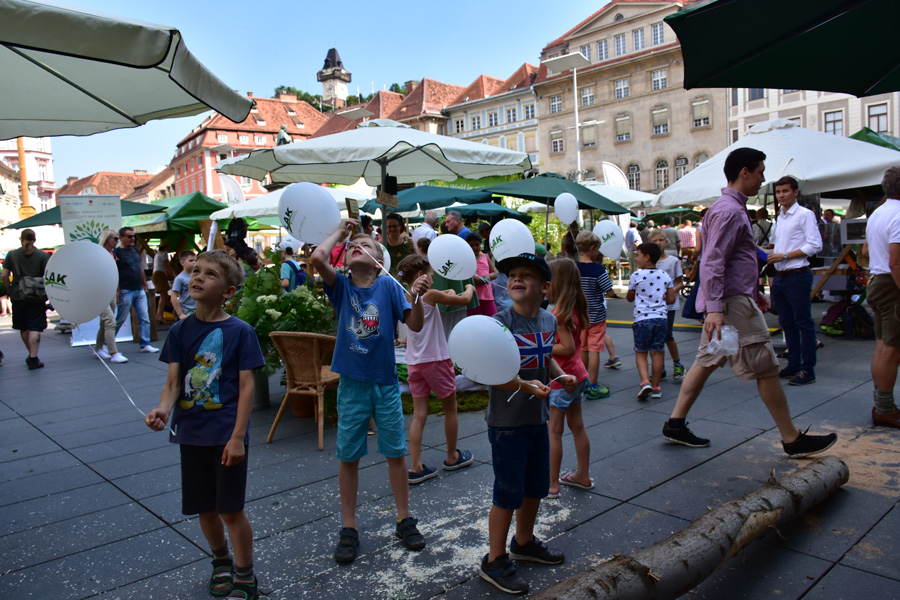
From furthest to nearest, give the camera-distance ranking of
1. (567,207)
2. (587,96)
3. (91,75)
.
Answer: (587,96) < (567,207) < (91,75)

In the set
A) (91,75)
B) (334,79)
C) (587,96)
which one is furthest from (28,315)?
(334,79)

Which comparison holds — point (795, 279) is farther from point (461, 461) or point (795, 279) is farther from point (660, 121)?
point (660, 121)

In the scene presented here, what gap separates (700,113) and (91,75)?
48.4 m

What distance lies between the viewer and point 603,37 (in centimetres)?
5147

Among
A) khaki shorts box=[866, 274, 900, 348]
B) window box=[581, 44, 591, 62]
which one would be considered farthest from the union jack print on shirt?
window box=[581, 44, 591, 62]

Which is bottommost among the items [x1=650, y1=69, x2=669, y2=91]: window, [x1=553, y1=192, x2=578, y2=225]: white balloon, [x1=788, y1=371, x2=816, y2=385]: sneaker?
[x1=788, y1=371, x2=816, y2=385]: sneaker

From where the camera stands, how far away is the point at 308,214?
10.6 ft

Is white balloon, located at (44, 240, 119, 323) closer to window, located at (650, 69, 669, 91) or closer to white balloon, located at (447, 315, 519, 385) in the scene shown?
white balloon, located at (447, 315, 519, 385)

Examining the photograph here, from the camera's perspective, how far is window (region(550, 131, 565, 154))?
54.7 metres

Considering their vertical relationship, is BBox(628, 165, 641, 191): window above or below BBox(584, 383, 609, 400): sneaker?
above

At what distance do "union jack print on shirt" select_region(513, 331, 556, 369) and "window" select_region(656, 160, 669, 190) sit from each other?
159ft

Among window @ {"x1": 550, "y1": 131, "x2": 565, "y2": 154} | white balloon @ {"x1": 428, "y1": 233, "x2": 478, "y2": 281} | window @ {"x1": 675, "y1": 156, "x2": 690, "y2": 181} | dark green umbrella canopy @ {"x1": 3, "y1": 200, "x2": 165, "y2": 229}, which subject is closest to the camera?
white balloon @ {"x1": 428, "y1": 233, "x2": 478, "y2": 281}

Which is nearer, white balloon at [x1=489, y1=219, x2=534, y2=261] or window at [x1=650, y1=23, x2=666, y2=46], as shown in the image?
white balloon at [x1=489, y1=219, x2=534, y2=261]

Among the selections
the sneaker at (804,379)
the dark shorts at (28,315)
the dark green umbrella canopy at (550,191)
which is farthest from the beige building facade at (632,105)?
the sneaker at (804,379)
